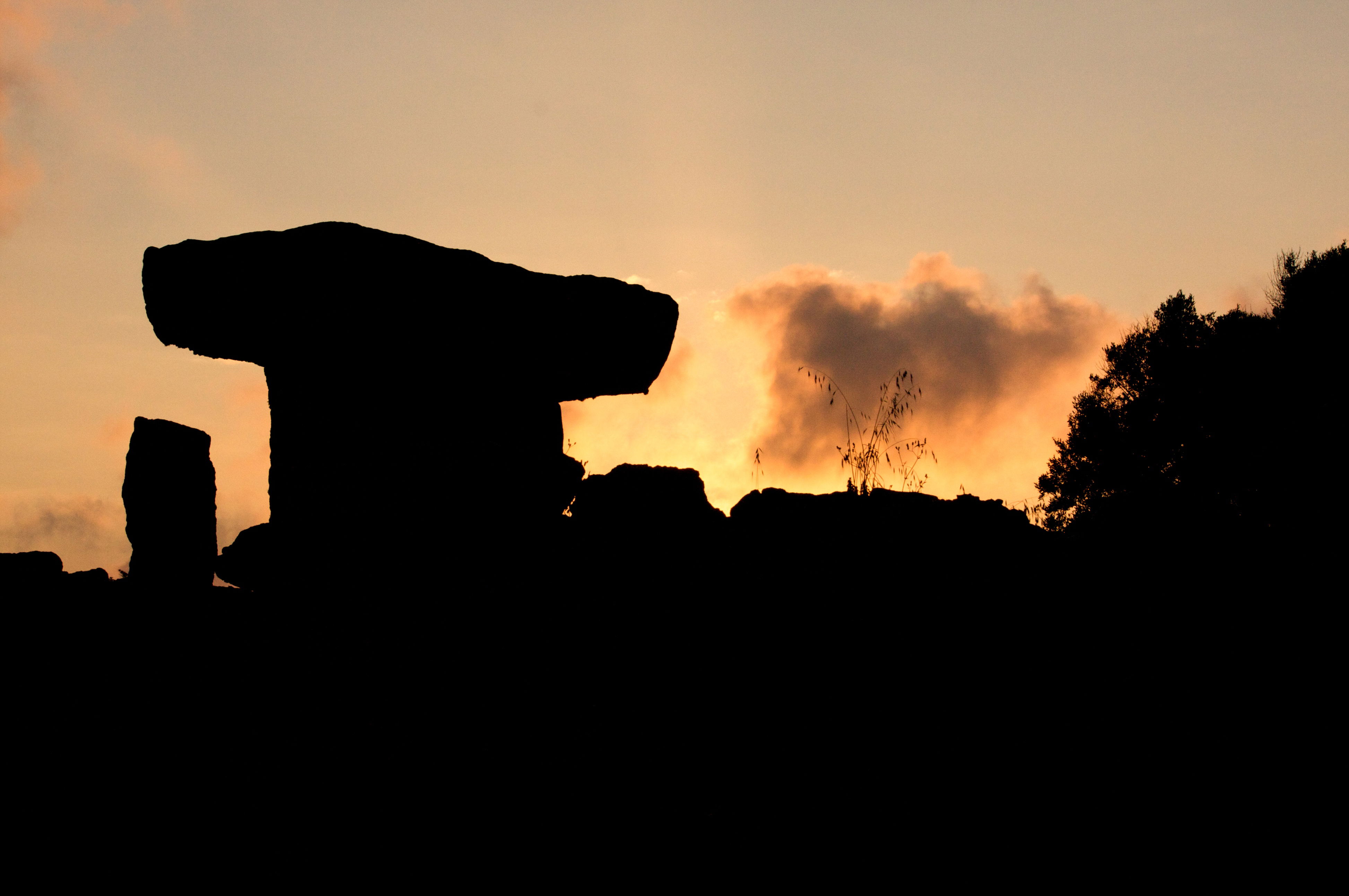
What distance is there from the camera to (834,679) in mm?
5332

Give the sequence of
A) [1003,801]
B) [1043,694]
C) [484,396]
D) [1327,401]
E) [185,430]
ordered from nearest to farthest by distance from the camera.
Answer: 1. [1003,801]
2. [1043,694]
3. [484,396]
4. [185,430]
5. [1327,401]

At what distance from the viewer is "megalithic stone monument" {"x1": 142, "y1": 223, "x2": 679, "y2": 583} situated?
7977 mm

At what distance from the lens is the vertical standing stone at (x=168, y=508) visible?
8.97 meters

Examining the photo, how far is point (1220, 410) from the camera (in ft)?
57.4

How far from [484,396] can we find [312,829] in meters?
4.87

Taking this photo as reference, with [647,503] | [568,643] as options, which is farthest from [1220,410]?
[568,643]

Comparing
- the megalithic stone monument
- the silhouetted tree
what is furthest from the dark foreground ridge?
the silhouetted tree

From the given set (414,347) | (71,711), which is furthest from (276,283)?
(71,711)

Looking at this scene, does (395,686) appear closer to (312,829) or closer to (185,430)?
(312,829)

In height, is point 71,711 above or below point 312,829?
above

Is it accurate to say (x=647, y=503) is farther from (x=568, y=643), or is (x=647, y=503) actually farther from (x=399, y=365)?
(x=399, y=365)

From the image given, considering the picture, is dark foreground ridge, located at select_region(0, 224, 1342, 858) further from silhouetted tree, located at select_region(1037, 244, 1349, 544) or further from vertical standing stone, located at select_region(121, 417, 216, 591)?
silhouetted tree, located at select_region(1037, 244, 1349, 544)

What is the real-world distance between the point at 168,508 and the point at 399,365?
2.68 m

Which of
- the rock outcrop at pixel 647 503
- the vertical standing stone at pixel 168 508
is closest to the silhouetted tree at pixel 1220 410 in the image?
the rock outcrop at pixel 647 503
